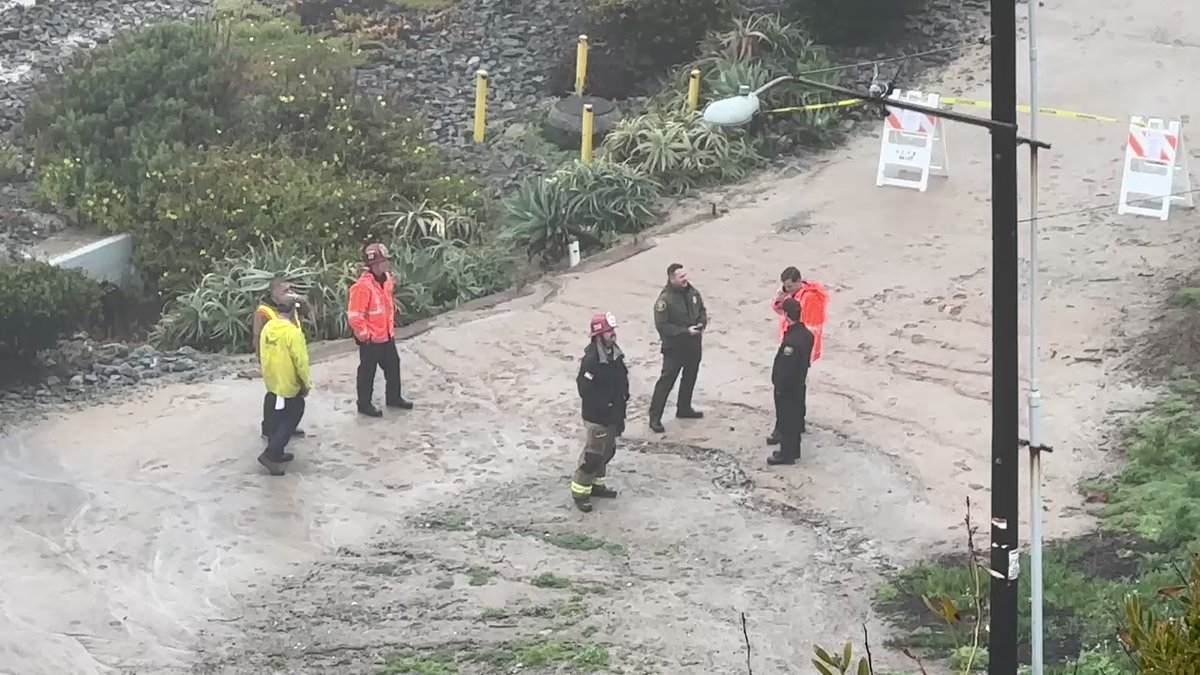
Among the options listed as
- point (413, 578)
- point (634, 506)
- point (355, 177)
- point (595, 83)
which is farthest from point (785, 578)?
point (595, 83)

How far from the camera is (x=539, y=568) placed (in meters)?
10.5

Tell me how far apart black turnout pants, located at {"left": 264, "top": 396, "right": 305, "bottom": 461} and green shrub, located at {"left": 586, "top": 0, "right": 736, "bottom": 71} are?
31.9 ft

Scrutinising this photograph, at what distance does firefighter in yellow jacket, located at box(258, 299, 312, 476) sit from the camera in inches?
453

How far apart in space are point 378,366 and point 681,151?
20.1ft

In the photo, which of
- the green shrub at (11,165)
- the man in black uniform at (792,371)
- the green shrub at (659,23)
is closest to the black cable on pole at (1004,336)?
the man in black uniform at (792,371)

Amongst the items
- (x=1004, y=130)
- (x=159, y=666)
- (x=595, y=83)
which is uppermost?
(x=1004, y=130)

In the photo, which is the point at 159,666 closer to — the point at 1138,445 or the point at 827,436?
the point at 827,436

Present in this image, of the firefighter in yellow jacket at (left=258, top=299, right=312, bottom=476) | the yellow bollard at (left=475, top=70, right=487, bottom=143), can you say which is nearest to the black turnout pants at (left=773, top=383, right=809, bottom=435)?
the firefighter in yellow jacket at (left=258, top=299, right=312, bottom=476)

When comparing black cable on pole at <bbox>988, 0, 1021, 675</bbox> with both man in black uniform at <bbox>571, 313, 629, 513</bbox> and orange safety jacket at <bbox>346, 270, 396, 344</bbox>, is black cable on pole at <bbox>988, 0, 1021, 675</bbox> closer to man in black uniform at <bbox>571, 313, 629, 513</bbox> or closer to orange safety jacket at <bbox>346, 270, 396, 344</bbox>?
man in black uniform at <bbox>571, 313, 629, 513</bbox>

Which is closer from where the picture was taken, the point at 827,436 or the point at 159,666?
the point at 159,666

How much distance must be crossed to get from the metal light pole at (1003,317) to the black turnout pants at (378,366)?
631 centimetres

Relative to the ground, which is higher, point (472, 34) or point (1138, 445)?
point (472, 34)

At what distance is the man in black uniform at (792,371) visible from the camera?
11.4 m

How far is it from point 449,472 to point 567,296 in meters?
3.59
